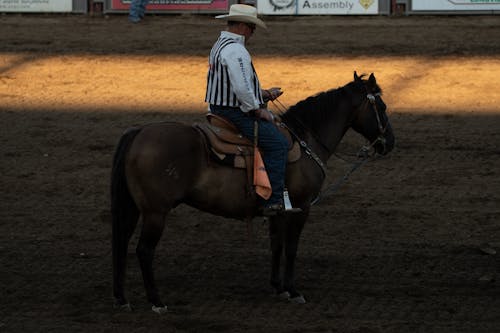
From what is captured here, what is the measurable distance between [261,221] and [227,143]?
10.1ft

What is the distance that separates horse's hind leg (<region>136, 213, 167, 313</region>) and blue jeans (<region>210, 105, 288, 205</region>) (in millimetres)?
974

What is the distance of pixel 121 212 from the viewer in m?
8.85

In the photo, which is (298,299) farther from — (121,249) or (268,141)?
(121,249)

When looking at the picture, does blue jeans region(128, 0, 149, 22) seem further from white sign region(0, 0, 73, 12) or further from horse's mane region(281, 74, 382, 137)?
horse's mane region(281, 74, 382, 137)

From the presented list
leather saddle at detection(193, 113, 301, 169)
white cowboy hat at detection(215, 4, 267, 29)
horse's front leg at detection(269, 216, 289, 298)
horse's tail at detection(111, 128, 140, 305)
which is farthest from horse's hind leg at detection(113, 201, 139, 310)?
white cowboy hat at detection(215, 4, 267, 29)

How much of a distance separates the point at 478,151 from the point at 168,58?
7.91m

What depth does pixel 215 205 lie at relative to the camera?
8.95 meters

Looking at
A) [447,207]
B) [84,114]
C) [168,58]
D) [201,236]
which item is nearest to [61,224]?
[201,236]

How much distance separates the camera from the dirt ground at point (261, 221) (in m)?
9.05

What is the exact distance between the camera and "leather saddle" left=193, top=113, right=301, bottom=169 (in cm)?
889

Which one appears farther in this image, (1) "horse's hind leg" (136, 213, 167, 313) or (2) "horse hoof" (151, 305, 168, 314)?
(2) "horse hoof" (151, 305, 168, 314)

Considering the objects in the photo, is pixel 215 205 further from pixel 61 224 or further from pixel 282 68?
pixel 282 68

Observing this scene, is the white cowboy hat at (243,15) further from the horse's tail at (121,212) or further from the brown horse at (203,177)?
the horse's tail at (121,212)

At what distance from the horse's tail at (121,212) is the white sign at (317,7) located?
53.6 feet
